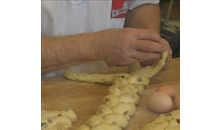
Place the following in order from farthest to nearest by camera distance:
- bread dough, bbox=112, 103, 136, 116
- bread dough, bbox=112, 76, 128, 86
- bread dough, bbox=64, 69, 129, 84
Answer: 1. bread dough, bbox=64, 69, 129, 84
2. bread dough, bbox=112, 76, 128, 86
3. bread dough, bbox=112, 103, 136, 116

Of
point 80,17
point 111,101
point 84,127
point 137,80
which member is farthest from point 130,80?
point 80,17

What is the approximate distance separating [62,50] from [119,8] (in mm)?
290

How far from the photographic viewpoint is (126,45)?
2.04 feet

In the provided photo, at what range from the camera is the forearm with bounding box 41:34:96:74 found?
66 cm

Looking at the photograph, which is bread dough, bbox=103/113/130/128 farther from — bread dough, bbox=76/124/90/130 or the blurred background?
the blurred background

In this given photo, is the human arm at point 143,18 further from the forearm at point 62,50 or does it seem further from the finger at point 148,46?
the forearm at point 62,50

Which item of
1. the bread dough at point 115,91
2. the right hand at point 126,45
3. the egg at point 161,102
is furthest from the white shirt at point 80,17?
the egg at point 161,102

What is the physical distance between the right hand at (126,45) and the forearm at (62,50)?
0.03m

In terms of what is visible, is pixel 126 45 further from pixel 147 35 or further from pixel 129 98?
pixel 129 98

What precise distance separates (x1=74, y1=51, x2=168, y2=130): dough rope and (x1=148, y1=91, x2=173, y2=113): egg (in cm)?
4

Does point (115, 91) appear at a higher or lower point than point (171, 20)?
lower

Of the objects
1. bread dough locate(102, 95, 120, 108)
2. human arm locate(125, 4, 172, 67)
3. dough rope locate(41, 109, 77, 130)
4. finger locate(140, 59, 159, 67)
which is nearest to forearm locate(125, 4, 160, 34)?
human arm locate(125, 4, 172, 67)

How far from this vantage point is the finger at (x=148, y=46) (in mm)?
608
